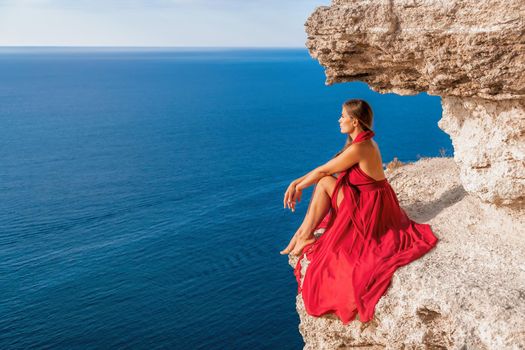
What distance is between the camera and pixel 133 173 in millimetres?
37688

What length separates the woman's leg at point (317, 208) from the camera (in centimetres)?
736

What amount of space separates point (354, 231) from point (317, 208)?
0.60 meters

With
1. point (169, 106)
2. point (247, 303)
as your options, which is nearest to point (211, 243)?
point (247, 303)

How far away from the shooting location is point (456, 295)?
20.2 feet

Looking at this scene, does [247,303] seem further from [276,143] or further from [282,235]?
[276,143]

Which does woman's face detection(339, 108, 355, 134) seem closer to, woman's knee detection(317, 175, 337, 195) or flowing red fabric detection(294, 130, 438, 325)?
flowing red fabric detection(294, 130, 438, 325)

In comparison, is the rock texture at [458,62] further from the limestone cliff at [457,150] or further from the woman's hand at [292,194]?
the woman's hand at [292,194]

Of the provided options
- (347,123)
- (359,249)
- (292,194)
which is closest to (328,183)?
(292,194)

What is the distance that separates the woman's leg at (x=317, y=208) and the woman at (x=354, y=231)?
0.04 ft

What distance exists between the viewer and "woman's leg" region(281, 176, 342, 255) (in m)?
7.36

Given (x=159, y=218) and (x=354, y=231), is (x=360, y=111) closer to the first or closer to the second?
(x=354, y=231)

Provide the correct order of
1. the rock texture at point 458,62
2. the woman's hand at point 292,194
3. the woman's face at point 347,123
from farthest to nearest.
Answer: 1. the woman's hand at point 292,194
2. the woman's face at point 347,123
3. the rock texture at point 458,62

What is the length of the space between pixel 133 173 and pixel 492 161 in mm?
32803

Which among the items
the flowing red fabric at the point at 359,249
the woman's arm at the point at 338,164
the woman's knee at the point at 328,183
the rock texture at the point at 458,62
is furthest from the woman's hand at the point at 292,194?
the rock texture at the point at 458,62
